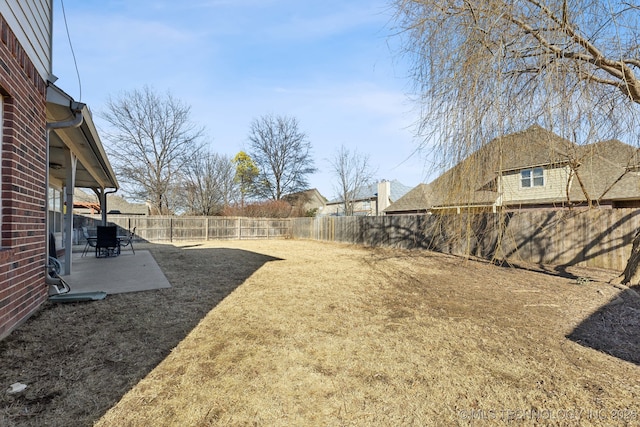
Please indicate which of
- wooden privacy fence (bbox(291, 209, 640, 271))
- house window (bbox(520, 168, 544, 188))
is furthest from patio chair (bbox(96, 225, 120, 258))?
house window (bbox(520, 168, 544, 188))

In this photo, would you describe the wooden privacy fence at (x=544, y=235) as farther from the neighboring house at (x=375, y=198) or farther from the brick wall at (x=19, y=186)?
the neighboring house at (x=375, y=198)

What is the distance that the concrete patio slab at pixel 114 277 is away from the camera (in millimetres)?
4539

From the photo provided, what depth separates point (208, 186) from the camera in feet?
87.3

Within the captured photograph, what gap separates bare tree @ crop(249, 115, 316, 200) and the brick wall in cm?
2490

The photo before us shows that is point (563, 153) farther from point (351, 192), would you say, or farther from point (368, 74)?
point (351, 192)

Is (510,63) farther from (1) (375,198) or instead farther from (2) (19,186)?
(1) (375,198)

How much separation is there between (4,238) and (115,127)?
913 inches

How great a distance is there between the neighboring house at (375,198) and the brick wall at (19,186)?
2270 cm

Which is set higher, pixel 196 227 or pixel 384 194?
pixel 384 194

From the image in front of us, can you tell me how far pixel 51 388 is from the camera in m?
1.94

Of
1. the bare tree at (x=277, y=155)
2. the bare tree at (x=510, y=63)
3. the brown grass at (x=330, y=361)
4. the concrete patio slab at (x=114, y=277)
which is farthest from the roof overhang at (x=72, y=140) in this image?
the bare tree at (x=277, y=155)

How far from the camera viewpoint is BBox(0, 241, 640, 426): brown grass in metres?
1.75

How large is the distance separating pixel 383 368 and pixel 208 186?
26.6 meters

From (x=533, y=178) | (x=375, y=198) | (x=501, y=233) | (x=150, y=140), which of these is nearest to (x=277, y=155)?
(x=375, y=198)
